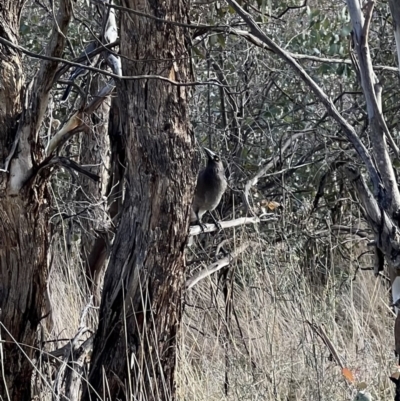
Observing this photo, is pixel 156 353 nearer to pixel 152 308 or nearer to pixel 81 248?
pixel 152 308

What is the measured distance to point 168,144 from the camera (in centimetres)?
268

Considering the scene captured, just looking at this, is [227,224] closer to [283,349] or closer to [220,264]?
[220,264]

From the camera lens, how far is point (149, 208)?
8.82 ft

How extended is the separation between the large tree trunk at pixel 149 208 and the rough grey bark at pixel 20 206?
285 millimetres

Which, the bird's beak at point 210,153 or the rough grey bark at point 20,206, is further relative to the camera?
the bird's beak at point 210,153

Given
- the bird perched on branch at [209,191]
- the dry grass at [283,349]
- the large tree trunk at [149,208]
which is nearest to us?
the large tree trunk at [149,208]

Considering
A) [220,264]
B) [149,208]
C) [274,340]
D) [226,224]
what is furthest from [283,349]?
[149,208]

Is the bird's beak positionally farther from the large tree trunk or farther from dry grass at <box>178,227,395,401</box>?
the large tree trunk

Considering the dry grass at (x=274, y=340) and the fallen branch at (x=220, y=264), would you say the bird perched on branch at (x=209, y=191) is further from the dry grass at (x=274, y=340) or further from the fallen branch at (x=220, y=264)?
the fallen branch at (x=220, y=264)

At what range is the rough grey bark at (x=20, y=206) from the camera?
109 inches

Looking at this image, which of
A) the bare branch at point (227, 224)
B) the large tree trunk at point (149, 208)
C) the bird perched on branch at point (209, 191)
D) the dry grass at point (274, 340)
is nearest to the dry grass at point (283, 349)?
the dry grass at point (274, 340)

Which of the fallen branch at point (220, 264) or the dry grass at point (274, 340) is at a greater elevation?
the fallen branch at point (220, 264)

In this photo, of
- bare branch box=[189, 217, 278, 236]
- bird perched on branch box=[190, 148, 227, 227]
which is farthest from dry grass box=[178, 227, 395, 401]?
bird perched on branch box=[190, 148, 227, 227]

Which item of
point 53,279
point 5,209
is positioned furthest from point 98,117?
point 5,209
